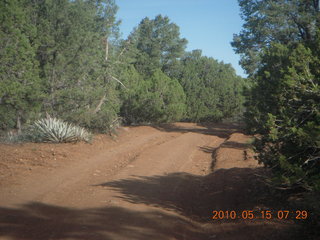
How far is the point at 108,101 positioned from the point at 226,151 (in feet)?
29.2

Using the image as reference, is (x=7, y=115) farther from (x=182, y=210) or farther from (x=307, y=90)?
(x=307, y=90)

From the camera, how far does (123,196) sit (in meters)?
7.86

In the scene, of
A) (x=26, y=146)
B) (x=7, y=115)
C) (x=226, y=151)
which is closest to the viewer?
(x=26, y=146)

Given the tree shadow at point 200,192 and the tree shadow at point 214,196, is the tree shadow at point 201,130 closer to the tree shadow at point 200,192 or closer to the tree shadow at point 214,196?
the tree shadow at point 200,192

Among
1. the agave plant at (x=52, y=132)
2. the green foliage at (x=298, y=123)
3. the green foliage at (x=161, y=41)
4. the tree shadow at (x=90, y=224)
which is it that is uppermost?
the green foliage at (x=161, y=41)

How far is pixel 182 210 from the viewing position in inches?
283

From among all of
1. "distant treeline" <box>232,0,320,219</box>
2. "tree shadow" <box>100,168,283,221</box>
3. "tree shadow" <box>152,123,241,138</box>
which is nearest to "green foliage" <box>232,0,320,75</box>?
"distant treeline" <box>232,0,320,219</box>

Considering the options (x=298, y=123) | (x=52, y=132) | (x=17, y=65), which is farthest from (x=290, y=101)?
(x=17, y=65)

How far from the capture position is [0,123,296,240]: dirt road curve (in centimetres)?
556

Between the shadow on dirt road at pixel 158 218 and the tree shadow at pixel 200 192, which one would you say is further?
the tree shadow at pixel 200 192

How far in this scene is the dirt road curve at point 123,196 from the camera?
5.56m

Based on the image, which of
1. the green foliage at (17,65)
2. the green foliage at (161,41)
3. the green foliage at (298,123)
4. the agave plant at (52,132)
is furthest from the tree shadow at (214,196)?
the green foliage at (161,41)

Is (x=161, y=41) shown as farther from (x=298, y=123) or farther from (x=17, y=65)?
(x=298, y=123)

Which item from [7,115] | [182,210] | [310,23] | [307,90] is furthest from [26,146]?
[310,23]
